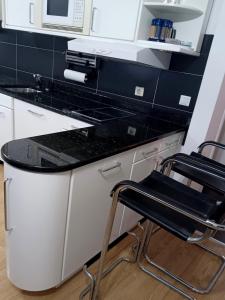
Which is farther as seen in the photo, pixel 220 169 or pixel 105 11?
pixel 105 11

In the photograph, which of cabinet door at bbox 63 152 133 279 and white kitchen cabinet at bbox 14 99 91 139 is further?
white kitchen cabinet at bbox 14 99 91 139

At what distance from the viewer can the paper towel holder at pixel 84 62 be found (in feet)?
7.54

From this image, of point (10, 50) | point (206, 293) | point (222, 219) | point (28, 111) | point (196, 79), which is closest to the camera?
point (222, 219)

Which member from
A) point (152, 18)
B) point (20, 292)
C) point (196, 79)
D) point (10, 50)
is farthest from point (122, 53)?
point (10, 50)

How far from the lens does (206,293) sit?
1560mm

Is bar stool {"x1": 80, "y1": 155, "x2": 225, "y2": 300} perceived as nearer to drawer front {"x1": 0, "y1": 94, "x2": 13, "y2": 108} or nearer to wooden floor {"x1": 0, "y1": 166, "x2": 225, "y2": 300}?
wooden floor {"x1": 0, "y1": 166, "x2": 225, "y2": 300}

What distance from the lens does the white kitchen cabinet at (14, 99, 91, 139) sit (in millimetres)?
1983

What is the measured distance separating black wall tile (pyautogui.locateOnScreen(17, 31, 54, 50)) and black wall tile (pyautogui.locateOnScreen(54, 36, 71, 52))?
0.06 m

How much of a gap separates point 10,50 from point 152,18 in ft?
6.46

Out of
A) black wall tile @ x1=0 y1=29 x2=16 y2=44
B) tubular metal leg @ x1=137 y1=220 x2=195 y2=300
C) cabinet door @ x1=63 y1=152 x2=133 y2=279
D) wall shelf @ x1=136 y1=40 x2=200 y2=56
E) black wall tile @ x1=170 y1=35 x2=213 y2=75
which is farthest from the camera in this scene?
black wall tile @ x1=0 y1=29 x2=16 y2=44

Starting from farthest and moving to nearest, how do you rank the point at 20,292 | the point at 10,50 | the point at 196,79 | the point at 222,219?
the point at 10,50, the point at 196,79, the point at 20,292, the point at 222,219

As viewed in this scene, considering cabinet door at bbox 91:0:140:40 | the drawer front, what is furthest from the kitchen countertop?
cabinet door at bbox 91:0:140:40

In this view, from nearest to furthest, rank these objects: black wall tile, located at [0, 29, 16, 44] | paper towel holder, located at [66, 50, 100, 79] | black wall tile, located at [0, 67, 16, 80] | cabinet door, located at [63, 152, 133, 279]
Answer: cabinet door, located at [63, 152, 133, 279] < paper towel holder, located at [66, 50, 100, 79] < black wall tile, located at [0, 29, 16, 44] < black wall tile, located at [0, 67, 16, 80]

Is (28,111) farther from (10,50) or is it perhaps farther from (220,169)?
(220,169)
